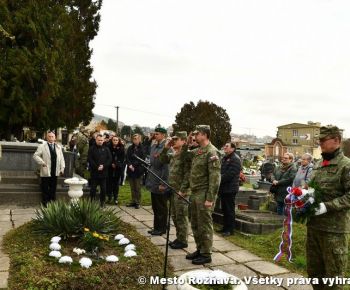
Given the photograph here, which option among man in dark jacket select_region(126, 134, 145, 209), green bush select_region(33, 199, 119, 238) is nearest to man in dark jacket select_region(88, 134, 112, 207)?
man in dark jacket select_region(126, 134, 145, 209)

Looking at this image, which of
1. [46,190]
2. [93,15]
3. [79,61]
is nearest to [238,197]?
[46,190]

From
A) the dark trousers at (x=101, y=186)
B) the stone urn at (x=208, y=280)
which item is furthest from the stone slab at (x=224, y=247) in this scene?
the dark trousers at (x=101, y=186)

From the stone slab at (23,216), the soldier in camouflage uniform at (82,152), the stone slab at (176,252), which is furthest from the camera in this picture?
the soldier in camouflage uniform at (82,152)

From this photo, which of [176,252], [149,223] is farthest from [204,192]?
[149,223]

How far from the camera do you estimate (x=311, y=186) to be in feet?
11.8

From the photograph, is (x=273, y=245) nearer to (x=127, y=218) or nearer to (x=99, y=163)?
(x=127, y=218)

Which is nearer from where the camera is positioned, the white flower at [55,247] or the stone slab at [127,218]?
the white flower at [55,247]

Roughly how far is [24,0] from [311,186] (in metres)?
13.4

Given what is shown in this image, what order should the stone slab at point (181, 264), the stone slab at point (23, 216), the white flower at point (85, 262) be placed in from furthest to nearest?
the stone slab at point (23, 216) < the stone slab at point (181, 264) < the white flower at point (85, 262)

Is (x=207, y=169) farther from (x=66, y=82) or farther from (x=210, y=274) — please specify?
(x=66, y=82)

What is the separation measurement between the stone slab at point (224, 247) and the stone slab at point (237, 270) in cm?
76

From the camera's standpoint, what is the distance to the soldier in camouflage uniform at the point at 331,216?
338 cm

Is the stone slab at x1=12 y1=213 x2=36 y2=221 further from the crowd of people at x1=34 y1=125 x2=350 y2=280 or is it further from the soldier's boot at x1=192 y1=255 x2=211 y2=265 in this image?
the soldier's boot at x1=192 y1=255 x2=211 y2=265

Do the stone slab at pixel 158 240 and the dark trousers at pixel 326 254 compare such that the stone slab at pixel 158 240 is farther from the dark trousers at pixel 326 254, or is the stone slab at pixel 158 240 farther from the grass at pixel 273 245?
the dark trousers at pixel 326 254
